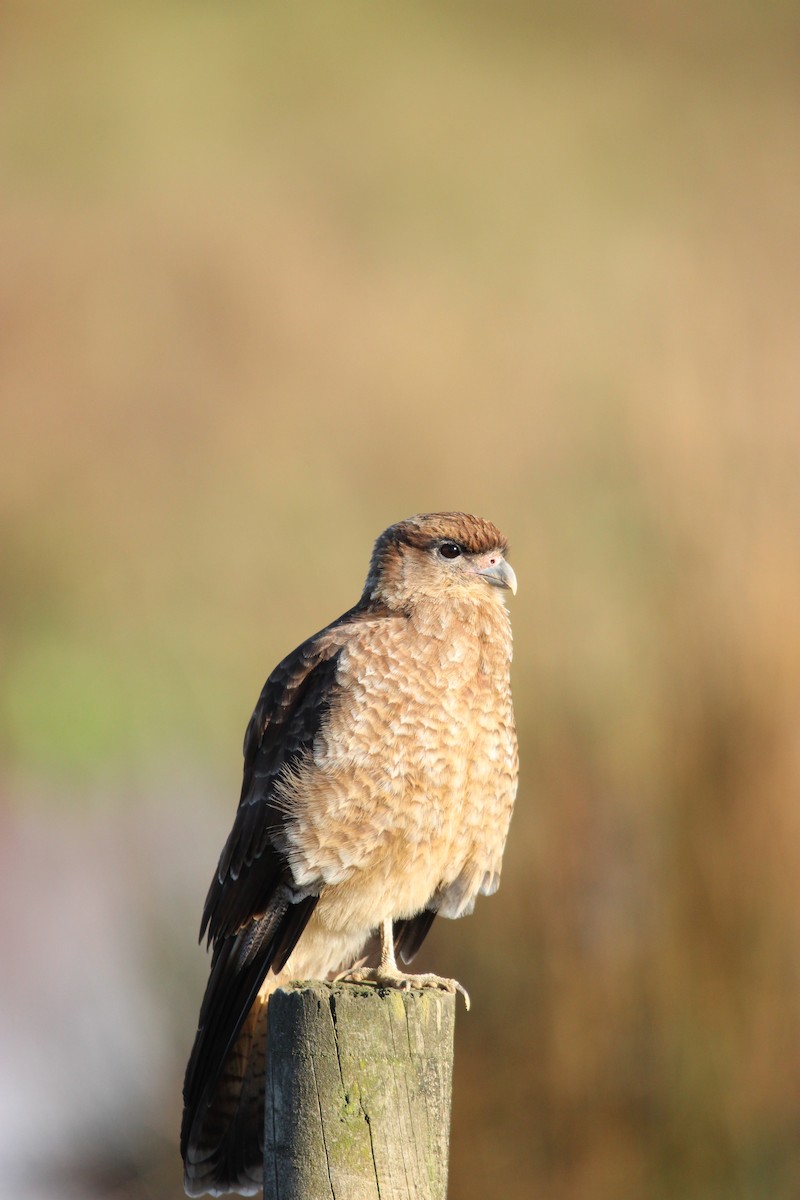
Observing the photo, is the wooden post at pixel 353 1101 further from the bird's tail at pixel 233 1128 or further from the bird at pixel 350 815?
the bird's tail at pixel 233 1128

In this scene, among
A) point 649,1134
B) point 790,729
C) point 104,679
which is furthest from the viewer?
point 104,679

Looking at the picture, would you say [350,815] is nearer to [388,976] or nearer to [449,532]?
[388,976]

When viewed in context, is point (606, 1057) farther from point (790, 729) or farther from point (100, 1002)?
point (100, 1002)

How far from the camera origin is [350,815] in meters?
3.54

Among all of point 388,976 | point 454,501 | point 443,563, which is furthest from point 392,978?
point 454,501

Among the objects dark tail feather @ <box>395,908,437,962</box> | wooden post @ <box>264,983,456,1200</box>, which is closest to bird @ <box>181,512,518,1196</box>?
dark tail feather @ <box>395,908,437,962</box>

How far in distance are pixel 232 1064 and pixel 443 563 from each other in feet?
4.69

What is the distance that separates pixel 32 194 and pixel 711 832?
10250 mm

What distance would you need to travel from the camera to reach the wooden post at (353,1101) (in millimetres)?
2604

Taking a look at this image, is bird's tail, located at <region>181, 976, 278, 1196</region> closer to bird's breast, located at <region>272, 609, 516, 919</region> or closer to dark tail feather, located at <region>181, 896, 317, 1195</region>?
dark tail feather, located at <region>181, 896, 317, 1195</region>

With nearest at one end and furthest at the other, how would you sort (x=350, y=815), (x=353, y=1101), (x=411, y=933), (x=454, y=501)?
(x=353, y=1101)
(x=350, y=815)
(x=411, y=933)
(x=454, y=501)

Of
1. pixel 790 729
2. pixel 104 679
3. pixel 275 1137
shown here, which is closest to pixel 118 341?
pixel 104 679

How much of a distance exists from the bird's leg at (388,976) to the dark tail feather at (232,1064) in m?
0.21

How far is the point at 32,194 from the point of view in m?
12.9
